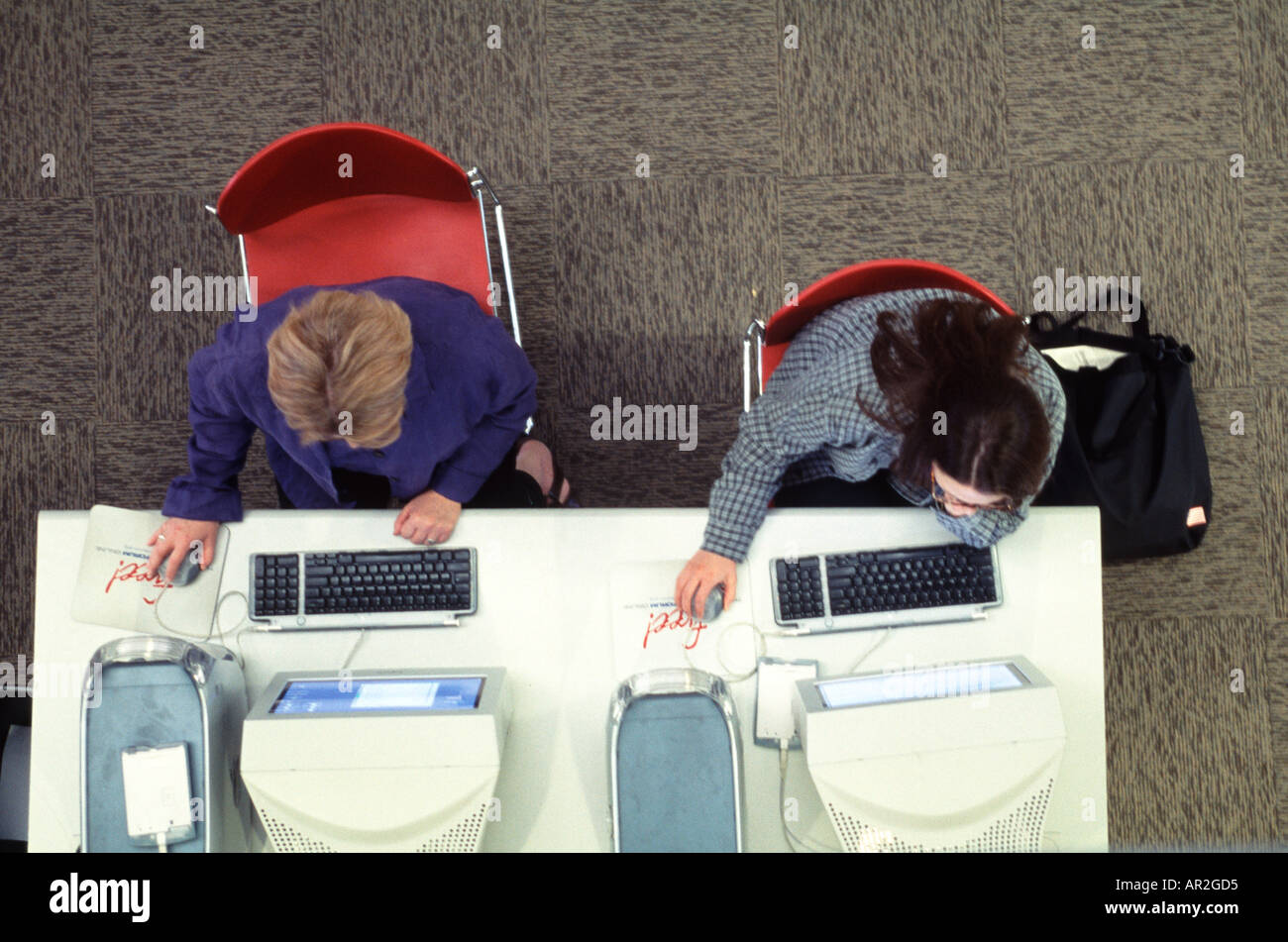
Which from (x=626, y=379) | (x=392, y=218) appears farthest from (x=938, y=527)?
(x=392, y=218)

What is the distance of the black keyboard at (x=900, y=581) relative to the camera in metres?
1.51

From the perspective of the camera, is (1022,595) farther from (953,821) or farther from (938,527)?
(953,821)

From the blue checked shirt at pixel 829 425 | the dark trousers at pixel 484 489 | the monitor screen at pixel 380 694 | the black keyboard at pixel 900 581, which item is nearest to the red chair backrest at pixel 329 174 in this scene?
the dark trousers at pixel 484 489

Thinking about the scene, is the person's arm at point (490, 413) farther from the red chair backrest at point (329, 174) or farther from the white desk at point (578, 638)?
the red chair backrest at point (329, 174)

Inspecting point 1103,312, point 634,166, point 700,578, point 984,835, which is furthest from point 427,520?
point 1103,312

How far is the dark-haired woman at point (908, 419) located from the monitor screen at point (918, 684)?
0.22m

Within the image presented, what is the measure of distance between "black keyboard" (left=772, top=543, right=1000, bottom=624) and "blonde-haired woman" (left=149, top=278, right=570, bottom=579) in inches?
22.6

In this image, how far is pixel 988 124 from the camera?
229cm

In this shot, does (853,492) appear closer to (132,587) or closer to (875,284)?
(875,284)

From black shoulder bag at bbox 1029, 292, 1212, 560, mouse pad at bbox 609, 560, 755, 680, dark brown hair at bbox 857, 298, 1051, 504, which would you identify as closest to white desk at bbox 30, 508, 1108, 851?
mouse pad at bbox 609, 560, 755, 680

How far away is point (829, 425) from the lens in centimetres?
144

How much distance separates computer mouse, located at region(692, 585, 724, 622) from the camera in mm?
1505

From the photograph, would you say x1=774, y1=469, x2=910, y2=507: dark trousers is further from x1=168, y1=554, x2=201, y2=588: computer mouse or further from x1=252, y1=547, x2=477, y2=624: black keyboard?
x1=168, y1=554, x2=201, y2=588: computer mouse

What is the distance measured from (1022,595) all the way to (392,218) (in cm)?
127
